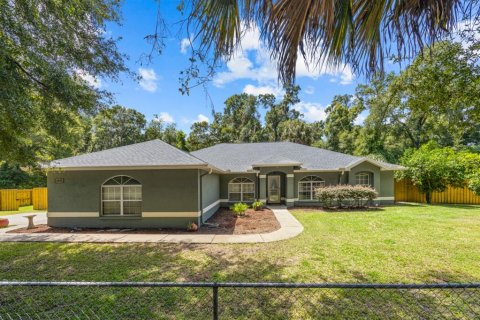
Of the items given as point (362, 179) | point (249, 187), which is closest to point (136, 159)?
point (249, 187)

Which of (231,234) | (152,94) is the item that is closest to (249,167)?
(231,234)

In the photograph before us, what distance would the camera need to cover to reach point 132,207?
10.9 metres

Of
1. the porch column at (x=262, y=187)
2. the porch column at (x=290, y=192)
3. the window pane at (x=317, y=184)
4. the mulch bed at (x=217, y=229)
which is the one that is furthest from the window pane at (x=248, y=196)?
the mulch bed at (x=217, y=229)

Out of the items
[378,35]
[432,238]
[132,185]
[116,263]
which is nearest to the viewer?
[378,35]

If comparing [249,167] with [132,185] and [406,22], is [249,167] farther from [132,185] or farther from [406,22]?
[406,22]

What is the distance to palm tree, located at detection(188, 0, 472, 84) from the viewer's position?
1.87 metres

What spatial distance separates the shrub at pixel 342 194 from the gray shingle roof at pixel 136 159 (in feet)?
30.7

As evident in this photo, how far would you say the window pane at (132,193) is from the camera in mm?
10875

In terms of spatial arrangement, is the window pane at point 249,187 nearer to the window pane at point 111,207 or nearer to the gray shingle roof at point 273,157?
the gray shingle roof at point 273,157

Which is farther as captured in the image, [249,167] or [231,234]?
[249,167]

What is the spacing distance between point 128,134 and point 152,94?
33.5 metres

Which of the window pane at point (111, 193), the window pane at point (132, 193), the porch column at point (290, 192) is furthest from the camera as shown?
the porch column at point (290, 192)

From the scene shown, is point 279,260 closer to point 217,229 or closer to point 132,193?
point 217,229

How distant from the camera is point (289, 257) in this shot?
6844 millimetres
